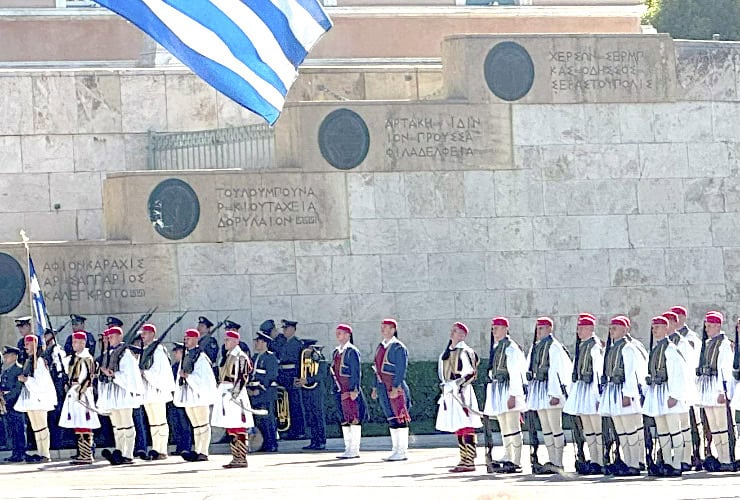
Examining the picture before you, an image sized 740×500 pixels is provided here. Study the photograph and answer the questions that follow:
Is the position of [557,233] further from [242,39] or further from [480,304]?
[242,39]

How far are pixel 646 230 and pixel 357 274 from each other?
4383mm

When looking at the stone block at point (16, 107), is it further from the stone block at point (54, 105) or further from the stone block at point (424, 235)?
the stone block at point (424, 235)

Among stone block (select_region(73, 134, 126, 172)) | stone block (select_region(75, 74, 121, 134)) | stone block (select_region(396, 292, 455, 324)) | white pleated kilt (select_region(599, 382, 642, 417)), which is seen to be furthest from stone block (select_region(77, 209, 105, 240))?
white pleated kilt (select_region(599, 382, 642, 417))

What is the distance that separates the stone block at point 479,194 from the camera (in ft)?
83.7

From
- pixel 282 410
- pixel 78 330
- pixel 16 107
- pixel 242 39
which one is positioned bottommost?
pixel 282 410

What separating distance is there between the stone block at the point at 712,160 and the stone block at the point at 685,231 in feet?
2.19

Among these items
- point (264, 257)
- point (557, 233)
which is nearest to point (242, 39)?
point (264, 257)

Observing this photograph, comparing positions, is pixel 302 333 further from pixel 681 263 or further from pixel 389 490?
pixel 389 490

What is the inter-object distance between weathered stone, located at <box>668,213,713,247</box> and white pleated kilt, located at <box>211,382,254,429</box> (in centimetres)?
787

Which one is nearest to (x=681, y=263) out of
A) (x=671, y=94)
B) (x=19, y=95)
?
(x=671, y=94)

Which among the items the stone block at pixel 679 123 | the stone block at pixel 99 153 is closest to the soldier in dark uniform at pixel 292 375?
the stone block at pixel 99 153

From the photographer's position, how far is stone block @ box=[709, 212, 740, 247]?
26.3m

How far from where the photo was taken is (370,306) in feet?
81.9

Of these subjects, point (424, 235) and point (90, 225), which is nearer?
point (424, 235)
